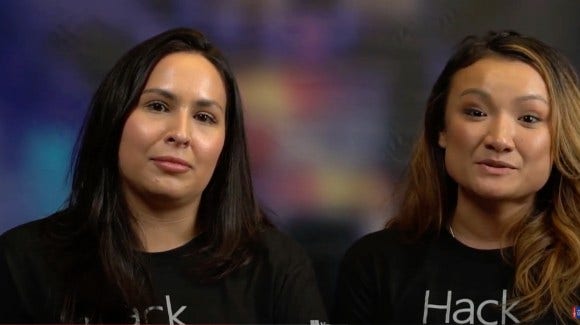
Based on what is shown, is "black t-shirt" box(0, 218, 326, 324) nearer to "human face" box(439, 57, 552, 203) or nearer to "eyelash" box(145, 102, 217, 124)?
"eyelash" box(145, 102, 217, 124)

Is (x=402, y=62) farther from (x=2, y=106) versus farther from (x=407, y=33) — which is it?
(x=2, y=106)

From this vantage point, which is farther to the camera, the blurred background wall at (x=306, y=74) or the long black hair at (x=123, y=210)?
the blurred background wall at (x=306, y=74)

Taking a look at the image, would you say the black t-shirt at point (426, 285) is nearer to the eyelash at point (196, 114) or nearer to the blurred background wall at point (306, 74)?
the blurred background wall at point (306, 74)

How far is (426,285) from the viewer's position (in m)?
1.45

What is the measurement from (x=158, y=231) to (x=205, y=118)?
8.9 inches

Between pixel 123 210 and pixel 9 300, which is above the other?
pixel 123 210

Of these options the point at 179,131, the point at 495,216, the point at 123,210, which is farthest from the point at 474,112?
the point at 123,210

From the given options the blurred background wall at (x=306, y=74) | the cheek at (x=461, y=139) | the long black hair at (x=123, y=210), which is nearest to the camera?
the long black hair at (x=123, y=210)

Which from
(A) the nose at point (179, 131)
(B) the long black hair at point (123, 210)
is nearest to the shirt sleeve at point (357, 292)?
(B) the long black hair at point (123, 210)

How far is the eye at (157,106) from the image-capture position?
1.38 meters

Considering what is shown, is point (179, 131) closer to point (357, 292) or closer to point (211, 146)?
point (211, 146)

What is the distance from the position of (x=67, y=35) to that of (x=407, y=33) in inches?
31.5

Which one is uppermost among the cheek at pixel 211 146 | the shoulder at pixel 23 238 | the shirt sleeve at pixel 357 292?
the cheek at pixel 211 146

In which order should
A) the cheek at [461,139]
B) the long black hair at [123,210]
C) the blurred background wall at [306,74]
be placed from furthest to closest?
the blurred background wall at [306,74], the cheek at [461,139], the long black hair at [123,210]
